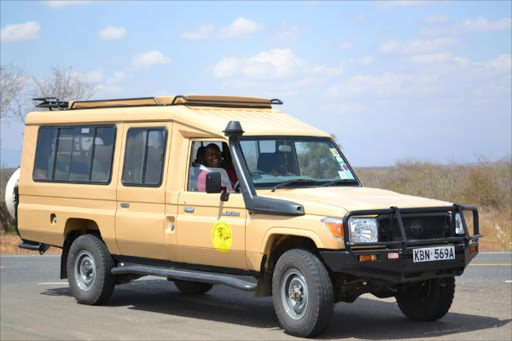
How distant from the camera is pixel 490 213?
3041 centimetres

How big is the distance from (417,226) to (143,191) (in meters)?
3.51

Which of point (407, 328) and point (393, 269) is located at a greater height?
point (393, 269)

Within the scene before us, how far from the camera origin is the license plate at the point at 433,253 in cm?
823

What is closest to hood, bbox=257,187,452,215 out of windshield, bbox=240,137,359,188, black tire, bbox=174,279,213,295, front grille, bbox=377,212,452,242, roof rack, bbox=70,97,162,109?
front grille, bbox=377,212,452,242

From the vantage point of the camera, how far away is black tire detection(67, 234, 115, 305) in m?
10.9

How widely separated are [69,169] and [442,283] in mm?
5279

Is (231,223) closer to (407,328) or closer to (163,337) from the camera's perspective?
Result: (163,337)

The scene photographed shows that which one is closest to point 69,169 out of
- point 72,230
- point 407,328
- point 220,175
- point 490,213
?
point 72,230

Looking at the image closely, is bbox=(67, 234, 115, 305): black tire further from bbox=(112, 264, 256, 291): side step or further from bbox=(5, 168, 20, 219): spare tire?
bbox=(5, 168, 20, 219): spare tire

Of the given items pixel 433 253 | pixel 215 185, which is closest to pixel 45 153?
pixel 215 185

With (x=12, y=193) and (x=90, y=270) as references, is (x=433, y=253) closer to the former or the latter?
(x=90, y=270)

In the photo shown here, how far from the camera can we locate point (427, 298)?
30.6 ft

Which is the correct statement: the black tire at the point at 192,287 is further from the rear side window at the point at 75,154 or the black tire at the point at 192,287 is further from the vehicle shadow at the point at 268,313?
the rear side window at the point at 75,154

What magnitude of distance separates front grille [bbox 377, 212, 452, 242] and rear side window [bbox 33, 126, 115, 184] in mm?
4100
